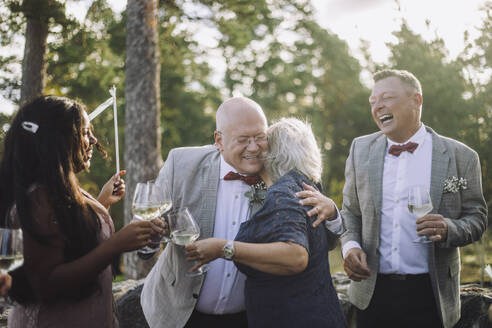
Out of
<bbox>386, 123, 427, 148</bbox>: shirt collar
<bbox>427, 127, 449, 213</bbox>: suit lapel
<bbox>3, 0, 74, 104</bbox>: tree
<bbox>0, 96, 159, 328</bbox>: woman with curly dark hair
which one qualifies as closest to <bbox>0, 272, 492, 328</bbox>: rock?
<bbox>427, 127, 449, 213</bbox>: suit lapel

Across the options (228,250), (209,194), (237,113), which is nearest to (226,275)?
(209,194)

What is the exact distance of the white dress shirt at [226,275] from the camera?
9.45 ft

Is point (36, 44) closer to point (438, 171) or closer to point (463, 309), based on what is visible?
point (438, 171)

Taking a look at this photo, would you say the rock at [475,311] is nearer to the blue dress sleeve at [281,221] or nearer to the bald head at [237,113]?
the blue dress sleeve at [281,221]

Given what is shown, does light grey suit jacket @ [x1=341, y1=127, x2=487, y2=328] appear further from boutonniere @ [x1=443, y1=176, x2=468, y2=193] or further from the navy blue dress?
the navy blue dress

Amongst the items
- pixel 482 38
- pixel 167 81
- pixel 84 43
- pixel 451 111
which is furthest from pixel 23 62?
pixel 167 81

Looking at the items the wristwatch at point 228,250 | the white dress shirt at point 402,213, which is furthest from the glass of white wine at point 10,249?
the white dress shirt at point 402,213

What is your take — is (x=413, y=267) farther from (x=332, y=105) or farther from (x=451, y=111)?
(x=332, y=105)

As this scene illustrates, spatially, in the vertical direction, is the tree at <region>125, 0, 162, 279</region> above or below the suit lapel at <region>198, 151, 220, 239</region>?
above

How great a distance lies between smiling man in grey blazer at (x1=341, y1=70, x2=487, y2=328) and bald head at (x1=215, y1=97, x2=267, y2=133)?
48.3 inches

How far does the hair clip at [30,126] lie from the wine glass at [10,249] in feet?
1.86

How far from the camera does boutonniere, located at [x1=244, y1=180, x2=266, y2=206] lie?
2885 mm

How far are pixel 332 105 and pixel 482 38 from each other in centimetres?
1676

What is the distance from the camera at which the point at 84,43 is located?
26.9ft
